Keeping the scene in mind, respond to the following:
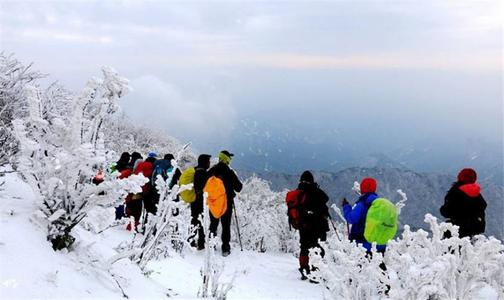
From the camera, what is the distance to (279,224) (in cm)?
1568

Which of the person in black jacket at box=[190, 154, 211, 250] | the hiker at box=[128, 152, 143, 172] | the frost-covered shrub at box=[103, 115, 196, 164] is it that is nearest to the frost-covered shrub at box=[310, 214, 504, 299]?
the person in black jacket at box=[190, 154, 211, 250]

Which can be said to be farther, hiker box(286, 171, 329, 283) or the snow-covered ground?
hiker box(286, 171, 329, 283)

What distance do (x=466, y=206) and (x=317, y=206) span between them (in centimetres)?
234

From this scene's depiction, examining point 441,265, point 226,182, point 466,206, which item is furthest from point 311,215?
point 441,265

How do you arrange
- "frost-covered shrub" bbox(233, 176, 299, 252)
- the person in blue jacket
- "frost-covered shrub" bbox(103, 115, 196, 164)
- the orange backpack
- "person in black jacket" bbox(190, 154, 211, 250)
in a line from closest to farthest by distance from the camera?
the person in blue jacket → the orange backpack → "person in black jacket" bbox(190, 154, 211, 250) → "frost-covered shrub" bbox(233, 176, 299, 252) → "frost-covered shrub" bbox(103, 115, 196, 164)

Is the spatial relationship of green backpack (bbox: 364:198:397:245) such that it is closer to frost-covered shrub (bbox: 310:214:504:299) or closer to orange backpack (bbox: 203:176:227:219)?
frost-covered shrub (bbox: 310:214:504:299)

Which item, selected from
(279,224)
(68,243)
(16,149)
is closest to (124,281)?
(68,243)

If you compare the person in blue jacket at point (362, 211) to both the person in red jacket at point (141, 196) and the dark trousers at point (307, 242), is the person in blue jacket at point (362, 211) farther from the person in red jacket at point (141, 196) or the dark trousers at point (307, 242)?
the person in red jacket at point (141, 196)

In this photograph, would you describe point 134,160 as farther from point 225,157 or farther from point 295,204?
point 295,204

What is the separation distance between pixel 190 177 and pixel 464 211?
5.16 meters

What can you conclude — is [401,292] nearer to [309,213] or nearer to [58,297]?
[58,297]

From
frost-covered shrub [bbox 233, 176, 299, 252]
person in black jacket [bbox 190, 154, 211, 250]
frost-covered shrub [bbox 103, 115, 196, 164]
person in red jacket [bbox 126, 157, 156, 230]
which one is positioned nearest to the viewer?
person in black jacket [bbox 190, 154, 211, 250]

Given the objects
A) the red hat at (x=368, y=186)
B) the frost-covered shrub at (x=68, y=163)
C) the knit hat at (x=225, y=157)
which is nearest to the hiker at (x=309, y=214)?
the red hat at (x=368, y=186)

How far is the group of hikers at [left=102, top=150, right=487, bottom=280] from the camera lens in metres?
7.04
